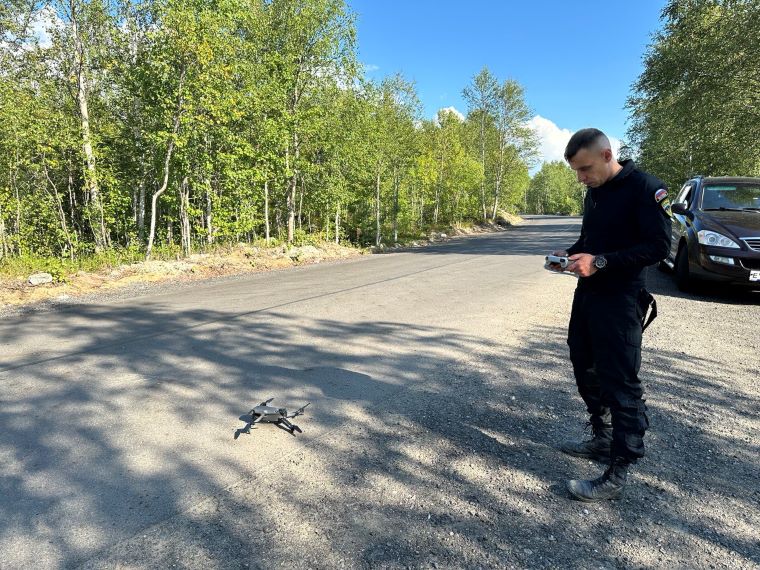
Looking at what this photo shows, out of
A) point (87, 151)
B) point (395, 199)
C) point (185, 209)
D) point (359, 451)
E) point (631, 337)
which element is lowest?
point (359, 451)

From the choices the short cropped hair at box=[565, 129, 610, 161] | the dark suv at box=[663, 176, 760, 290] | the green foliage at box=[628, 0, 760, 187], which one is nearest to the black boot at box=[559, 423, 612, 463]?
the short cropped hair at box=[565, 129, 610, 161]

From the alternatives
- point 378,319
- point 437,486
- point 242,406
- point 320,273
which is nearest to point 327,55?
point 320,273

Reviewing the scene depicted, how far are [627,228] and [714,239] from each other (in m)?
6.04

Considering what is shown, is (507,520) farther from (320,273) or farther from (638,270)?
(320,273)

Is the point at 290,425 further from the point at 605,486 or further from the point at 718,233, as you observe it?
the point at 718,233

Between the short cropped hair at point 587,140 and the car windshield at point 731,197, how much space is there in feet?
23.6

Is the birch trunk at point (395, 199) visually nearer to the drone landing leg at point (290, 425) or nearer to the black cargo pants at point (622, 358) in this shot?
the drone landing leg at point (290, 425)

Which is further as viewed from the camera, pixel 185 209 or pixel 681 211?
pixel 185 209

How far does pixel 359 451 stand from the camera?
2908 mm

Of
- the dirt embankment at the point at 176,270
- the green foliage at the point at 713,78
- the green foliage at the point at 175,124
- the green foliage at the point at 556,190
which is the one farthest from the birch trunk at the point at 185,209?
the green foliage at the point at 556,190

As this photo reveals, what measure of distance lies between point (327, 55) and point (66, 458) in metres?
18.9

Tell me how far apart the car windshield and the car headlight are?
1.14 m

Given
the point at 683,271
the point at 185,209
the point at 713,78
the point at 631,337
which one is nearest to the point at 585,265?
the point at 631,337

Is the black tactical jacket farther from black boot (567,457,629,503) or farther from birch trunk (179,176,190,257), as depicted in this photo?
birch trunk (179,176,190,257)
